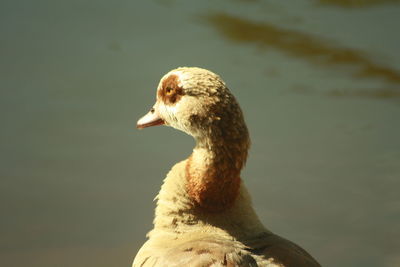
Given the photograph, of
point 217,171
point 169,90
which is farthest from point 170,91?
point 217,171

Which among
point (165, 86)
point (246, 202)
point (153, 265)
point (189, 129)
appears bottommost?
point (153, 265)

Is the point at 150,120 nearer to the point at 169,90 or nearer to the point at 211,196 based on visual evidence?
the point at 169,90

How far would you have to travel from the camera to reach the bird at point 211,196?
3436 mm

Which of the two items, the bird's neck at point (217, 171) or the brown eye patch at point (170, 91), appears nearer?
the bird's neck at point (217, 171)

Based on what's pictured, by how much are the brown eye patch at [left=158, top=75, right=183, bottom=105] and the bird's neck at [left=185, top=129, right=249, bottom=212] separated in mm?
332

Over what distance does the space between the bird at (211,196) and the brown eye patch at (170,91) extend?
0.02 meters

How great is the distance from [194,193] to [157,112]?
0.66 meters

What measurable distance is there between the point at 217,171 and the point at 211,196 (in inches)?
5.3

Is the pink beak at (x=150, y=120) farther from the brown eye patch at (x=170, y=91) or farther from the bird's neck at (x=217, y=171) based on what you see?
the bird's neck at (x=217, y=171)

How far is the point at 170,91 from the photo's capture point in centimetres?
378

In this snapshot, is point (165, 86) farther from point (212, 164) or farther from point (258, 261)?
point (258, 261)

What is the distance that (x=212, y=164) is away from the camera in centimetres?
348

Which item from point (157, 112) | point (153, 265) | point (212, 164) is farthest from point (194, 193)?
point (157, 112)

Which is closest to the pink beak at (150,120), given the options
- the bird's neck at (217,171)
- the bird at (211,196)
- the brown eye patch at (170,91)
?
the brown eye patch at (170,91)
